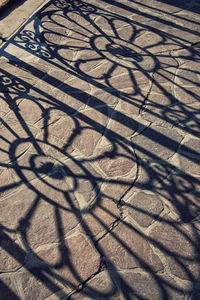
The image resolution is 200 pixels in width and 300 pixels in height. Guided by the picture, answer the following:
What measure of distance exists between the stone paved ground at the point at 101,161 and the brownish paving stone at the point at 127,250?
0.01m

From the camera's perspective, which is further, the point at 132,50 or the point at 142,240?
the point at 132,50

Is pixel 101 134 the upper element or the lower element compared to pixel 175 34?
lower

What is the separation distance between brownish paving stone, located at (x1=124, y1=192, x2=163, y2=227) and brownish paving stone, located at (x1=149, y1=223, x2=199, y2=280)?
132mm

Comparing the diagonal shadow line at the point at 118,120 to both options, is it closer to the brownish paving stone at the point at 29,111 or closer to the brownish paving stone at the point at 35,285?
the brownish paving stone at the point at 29,111

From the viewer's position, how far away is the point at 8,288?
311 cm

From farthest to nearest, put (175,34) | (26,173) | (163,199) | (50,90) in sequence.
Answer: (175,34) → (50,90) → (26,173) → (163,199)

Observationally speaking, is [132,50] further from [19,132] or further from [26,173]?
[26,173]

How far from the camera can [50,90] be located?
5254mm

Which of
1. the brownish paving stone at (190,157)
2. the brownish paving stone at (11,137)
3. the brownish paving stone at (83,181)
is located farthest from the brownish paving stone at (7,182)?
the brownish paving stone at (190,157)

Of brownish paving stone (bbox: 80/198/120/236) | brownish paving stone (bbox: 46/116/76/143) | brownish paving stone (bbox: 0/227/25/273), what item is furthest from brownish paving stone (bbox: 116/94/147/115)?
brownish paving stone (bbox: 0/227/25/273)

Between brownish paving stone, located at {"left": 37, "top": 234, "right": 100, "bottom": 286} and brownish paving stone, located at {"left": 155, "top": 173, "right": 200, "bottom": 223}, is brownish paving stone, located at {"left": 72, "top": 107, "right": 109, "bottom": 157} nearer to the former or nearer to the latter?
brownish paving stone, located at {"left": 155, "top": 173, "right": 200, "bottom": 223}

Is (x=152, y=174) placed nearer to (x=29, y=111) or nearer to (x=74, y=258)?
(x=74, y=258)

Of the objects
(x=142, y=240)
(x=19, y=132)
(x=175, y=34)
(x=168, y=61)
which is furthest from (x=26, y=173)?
(x=175, y=34)

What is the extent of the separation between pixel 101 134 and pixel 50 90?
1352 mm
